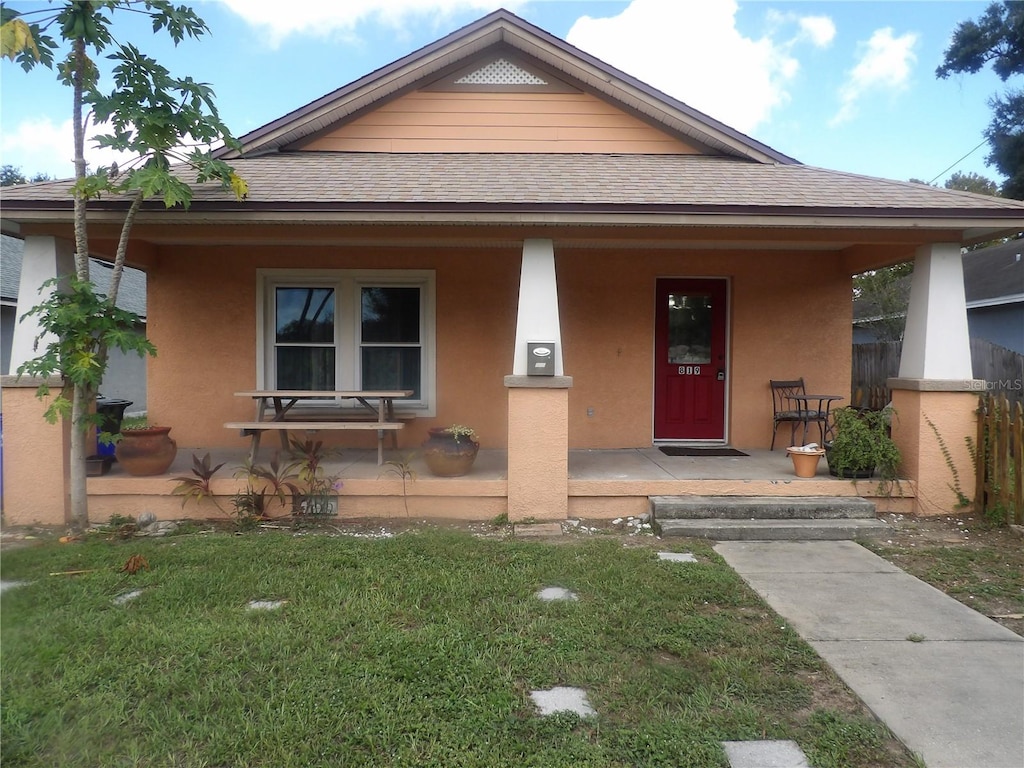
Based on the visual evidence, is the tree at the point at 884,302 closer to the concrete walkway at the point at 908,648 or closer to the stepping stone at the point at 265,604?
the concrete walkway at the point at 908,648

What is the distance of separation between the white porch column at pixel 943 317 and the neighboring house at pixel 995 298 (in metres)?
9.36

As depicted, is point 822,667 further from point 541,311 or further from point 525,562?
point 541,311

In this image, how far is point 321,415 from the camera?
7.32 meters

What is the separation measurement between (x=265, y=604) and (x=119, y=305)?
49.4 feet

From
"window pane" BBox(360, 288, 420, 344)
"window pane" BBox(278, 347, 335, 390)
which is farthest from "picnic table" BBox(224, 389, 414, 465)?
"window pane" BBox(360, 288, 420, 344)

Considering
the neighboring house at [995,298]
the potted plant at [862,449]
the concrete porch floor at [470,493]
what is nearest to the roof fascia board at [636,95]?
the potted plant at [862,449]

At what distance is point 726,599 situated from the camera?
3975 millimetres

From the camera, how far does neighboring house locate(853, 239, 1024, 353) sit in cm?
1466

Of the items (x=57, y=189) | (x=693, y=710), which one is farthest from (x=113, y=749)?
(x=57, y=189)

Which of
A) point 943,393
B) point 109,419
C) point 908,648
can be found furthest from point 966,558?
point 109,419

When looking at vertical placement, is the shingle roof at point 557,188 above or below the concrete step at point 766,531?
above

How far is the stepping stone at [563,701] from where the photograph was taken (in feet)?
8.93

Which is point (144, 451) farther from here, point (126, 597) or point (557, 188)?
point (557, 188)

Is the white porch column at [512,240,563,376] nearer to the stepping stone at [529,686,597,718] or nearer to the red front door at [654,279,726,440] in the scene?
the red front door at [654,279,726,440]
